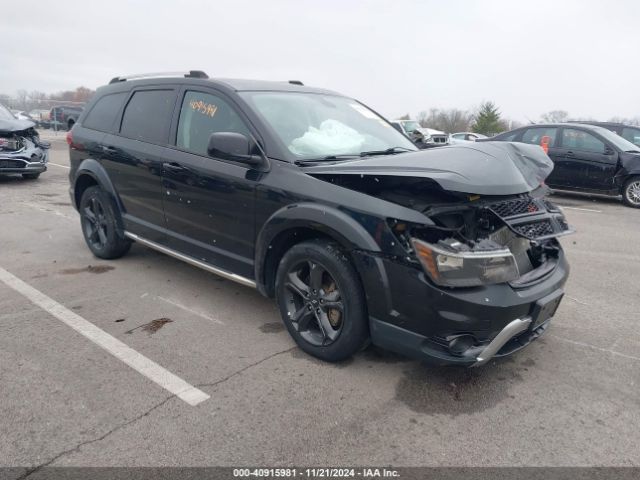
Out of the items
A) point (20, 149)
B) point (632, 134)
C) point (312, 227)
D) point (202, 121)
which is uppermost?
point (632, 134)

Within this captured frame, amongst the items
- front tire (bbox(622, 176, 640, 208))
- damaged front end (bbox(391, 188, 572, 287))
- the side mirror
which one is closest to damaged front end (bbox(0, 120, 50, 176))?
the side mirror

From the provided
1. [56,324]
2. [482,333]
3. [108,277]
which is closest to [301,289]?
[482,333]

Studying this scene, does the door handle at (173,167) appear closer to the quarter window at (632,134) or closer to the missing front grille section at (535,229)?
the missing front grille section at (535,229)

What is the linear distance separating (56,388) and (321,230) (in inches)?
71.2

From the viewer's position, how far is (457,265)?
8.82ft

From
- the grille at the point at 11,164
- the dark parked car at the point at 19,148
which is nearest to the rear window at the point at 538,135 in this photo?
the dark parked car at the point at 19,148

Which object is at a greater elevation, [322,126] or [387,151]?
[322,126]

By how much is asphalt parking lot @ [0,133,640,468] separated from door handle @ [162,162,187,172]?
1110 millimetres

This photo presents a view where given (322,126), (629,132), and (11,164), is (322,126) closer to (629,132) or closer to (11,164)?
(11,164)

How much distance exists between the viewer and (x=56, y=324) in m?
3.81

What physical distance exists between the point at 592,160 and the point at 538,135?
131cm

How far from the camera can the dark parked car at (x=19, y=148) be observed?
9969 millimetres

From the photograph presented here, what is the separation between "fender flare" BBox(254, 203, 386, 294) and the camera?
2928 millimetres

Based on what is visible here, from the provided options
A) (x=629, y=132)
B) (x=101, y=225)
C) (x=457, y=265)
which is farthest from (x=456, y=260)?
(x=629, y=132)
